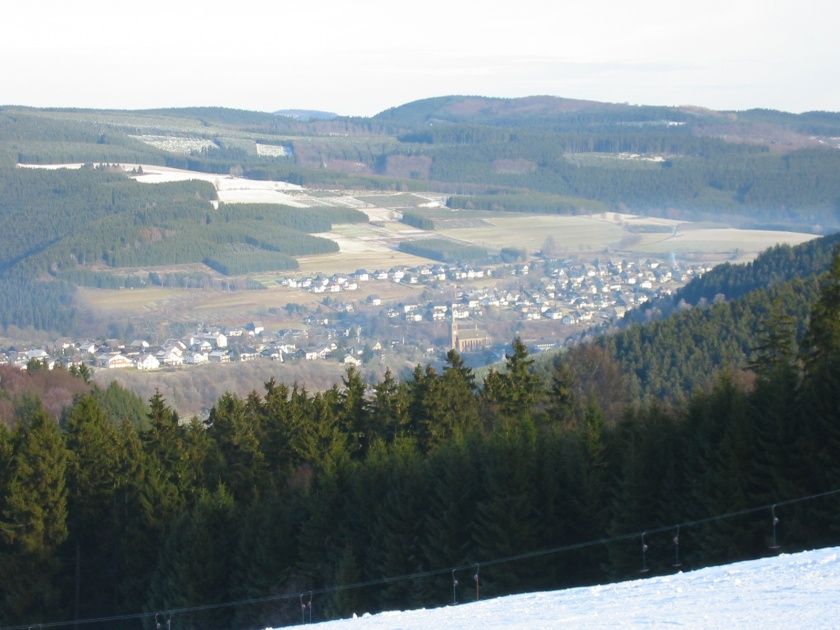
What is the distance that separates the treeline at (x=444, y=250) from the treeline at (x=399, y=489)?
244ft

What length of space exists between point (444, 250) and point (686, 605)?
95822 mm

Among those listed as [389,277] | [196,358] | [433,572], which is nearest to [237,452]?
[433,572]

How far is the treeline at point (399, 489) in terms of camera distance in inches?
881

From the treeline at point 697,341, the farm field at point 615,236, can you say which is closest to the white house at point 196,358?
the treeline at point 697,341

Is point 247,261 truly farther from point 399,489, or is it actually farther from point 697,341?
point 399,489

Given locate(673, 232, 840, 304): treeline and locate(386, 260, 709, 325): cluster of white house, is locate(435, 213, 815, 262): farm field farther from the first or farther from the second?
locate(673, 232, 840, 304): treeline

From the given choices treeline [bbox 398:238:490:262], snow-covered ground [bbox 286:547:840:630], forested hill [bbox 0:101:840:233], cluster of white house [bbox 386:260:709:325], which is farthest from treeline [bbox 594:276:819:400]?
forested hill [bbox 0:101:840:233]

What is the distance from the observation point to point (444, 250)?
4338 inches

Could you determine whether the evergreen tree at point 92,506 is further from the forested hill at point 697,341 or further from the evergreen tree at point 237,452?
the forested hill at point 697,341

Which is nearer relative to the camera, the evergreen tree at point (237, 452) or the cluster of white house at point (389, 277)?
the evergreen tree at point (237, 452)

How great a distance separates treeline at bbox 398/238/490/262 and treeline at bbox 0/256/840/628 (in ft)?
244

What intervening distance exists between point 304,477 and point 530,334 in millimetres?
51946

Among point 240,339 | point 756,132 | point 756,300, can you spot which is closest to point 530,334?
point 240,339

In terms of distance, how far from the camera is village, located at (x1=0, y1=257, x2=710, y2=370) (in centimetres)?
7575
